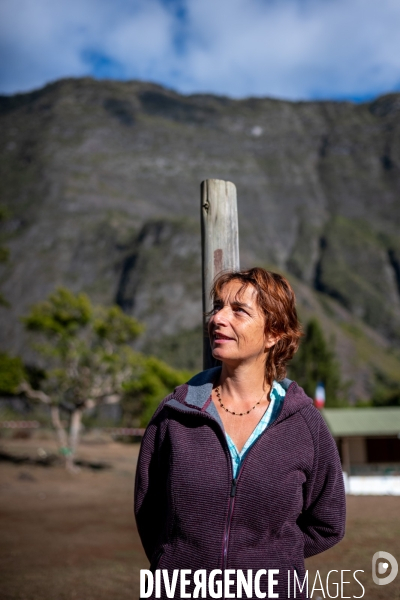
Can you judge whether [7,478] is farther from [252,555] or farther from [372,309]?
[372,309]

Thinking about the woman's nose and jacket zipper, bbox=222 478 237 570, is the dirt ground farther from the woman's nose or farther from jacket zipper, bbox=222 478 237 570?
the woman's nose

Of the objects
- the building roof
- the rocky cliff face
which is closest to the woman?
the building roof

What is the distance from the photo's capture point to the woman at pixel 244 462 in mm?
1946

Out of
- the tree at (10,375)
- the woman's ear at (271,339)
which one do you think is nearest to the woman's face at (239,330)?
the woman's ear at (271,339)

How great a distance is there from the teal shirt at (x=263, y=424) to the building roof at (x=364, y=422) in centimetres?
2051

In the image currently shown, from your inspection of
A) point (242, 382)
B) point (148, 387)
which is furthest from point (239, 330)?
Result: point (148, 387)

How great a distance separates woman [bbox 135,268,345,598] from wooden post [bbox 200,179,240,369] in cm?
88

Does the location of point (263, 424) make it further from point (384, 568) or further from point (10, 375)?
point (10, 375)

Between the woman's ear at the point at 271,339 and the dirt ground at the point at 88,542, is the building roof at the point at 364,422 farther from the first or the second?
the woman's ear at the point at 271,339

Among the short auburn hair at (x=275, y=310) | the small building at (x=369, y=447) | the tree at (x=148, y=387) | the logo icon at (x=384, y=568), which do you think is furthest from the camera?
the tree at (x=148, y=387)

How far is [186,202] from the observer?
118 m

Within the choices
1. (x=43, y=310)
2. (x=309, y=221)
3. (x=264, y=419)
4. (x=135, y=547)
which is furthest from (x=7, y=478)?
(x=309, y=221)

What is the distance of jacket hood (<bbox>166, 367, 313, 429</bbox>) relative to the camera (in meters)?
2.06

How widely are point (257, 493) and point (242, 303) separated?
64 cm
